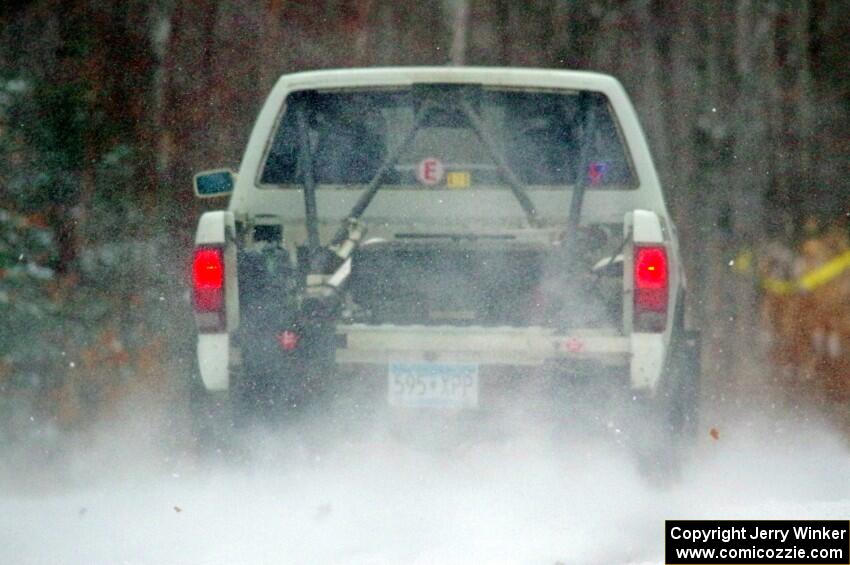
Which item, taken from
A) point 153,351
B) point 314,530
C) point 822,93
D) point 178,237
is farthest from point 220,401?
point 822,93

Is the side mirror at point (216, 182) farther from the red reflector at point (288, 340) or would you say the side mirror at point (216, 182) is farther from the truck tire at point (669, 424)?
the truck tire at point (669, 424)

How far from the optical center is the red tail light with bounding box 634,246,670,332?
23.0ft

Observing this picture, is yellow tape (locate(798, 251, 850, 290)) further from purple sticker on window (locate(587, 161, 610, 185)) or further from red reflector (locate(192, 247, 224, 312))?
red reflector (locate(192, 247, 224, 312))

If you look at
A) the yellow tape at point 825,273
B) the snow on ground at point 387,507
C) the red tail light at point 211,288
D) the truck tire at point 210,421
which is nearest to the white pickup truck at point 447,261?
the red tail light at point 211,288

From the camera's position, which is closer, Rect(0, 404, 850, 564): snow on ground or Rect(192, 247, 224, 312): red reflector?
Rect(0, 404, 850, 564): snow on ground

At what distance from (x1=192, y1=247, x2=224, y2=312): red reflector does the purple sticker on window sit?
5.65 ft

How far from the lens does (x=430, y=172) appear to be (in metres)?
7.79

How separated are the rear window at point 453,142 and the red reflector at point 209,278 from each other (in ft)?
2.60

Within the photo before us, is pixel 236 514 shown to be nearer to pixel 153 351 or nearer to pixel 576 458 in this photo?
pixel 576 458

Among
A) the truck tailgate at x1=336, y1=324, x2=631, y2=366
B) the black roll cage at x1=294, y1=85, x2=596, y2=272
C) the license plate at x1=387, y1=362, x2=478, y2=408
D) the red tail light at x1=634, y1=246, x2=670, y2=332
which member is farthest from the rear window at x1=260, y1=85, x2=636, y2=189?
the license plate at x1=387, y1=362, x2=478, y2=408

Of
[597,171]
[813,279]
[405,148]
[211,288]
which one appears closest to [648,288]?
[597,171]

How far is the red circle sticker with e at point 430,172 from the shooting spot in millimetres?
7770

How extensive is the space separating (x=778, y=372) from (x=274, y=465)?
754 cm

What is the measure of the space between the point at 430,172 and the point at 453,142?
0.30m
